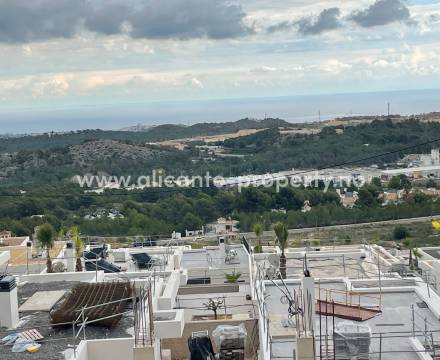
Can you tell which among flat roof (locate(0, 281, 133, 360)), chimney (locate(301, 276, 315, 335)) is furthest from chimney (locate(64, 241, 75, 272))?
chimney (locate(301, 276, 315, 335))

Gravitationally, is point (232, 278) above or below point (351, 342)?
below

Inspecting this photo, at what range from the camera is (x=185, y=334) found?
42.0 ft

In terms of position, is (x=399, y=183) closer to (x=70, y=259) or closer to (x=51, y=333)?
(x=70, y=259)

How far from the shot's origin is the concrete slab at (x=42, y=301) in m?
11.1

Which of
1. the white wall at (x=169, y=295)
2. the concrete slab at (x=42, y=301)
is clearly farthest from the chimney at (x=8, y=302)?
the white wall at (x=169, y=295)

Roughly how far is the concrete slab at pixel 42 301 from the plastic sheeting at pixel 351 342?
5.25 metres

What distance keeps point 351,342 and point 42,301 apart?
5.90m

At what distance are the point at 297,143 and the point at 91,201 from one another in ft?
120

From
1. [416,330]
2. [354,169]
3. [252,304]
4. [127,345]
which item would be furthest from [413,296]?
[354,169]

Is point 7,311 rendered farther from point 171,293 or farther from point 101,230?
point 101,230

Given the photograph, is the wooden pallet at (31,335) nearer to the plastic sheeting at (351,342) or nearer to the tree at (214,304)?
the plastic sheeting at (351,342)

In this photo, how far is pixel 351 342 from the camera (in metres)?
7.98

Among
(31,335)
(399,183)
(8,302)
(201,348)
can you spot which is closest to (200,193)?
(399,183)

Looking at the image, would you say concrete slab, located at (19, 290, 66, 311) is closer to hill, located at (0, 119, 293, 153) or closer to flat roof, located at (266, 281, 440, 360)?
flat roof, located at (266, 281, 440, 360)
